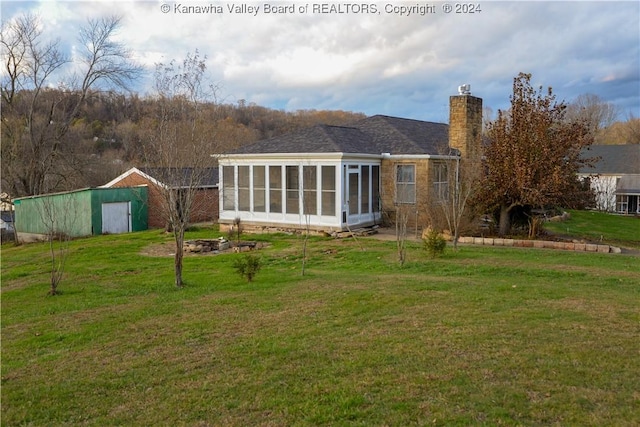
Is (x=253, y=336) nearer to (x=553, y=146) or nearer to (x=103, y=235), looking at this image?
(x=553, y=146)

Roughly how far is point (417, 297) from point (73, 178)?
30.3m

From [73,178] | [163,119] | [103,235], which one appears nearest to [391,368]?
[163,119]

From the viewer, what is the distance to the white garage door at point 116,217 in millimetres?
24500

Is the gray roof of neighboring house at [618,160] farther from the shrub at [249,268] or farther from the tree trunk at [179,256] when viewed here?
the tree trunk at [179,256]

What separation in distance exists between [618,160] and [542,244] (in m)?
30.2

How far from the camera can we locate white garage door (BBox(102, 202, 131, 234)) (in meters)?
24.5

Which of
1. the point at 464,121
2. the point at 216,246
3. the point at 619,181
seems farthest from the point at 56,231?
the point at 619,181

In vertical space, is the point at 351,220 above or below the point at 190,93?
below

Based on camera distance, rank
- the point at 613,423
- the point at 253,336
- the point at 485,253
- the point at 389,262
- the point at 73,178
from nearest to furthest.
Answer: the point at 613,423 → the point at 253,336 → the point at 389,262 → the point at 485,253 → the point at 73,178

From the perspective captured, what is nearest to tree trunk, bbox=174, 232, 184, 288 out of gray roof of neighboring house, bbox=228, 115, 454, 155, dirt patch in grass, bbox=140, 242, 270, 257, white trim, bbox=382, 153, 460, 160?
dirt patch in grass, bbox=140, 242, 270, 257

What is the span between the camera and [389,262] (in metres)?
13.2

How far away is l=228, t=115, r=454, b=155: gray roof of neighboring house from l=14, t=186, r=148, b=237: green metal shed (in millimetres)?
6988

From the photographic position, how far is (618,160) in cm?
4112

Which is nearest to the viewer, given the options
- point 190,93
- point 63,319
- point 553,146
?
point 63,319
